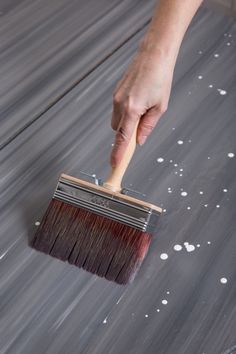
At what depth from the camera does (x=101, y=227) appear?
3.16ft

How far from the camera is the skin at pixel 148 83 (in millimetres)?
907

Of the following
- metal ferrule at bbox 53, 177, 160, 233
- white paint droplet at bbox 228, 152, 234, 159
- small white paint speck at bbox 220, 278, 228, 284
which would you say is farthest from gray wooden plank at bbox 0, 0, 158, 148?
small white paint speck at bbox 220, 278, 228, 284

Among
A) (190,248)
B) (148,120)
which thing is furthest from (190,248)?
(148,120)

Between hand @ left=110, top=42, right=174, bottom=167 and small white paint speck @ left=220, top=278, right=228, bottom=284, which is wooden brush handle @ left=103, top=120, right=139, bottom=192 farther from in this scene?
small white paint speck @ left=220, top=278, right=228, bottom=284

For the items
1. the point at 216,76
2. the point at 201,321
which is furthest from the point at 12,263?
the point at 216,76

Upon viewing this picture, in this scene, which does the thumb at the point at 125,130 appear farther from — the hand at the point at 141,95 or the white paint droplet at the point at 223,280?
the white paint droplet at the point at 223,280

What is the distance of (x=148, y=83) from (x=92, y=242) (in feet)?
0.90

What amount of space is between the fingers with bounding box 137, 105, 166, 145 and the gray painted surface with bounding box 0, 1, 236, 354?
0.12m

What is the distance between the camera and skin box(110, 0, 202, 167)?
0.91m

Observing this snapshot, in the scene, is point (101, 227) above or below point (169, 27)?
below

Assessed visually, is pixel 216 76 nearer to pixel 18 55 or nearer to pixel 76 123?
pixel 76 123

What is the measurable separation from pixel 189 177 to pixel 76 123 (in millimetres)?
247

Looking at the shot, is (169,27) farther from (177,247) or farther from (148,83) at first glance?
(177,247)

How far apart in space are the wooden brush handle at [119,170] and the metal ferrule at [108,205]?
2cm
